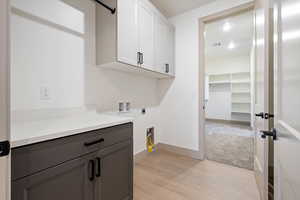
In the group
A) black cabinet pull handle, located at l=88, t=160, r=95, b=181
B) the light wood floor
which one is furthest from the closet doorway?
black cabinet pull handle, located at l=88, t=160, r=95, b=181

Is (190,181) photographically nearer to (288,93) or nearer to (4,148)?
(288,93)

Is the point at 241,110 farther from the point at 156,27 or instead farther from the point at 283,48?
the point at 283,48

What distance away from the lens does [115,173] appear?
3.67 feet

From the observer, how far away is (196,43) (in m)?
2.38

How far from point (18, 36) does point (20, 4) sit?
28 centimetres

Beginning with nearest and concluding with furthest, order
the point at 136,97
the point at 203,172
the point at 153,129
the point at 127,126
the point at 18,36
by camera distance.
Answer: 1. the point at 18,36
2. the point at 127,126
3. the point at 203,172
4. the point at 136,97
5. the point at 153,129

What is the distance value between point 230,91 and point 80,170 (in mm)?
6144

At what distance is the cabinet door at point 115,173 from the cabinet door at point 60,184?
8 cm

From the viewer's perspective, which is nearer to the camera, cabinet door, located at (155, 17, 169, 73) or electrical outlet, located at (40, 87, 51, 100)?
electrical outlet, located at (40, 87, 51, 100)

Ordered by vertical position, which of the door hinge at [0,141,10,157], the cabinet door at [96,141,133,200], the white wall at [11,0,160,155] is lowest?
the cabinet door at [96,141,133,200]

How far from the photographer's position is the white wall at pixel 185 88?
7.85 feet

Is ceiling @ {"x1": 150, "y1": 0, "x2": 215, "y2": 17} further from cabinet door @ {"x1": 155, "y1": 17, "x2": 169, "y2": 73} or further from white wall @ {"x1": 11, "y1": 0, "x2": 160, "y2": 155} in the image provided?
white wall @ {"x1": 11, "y1": 0, "x2": 160, "y2": 155}

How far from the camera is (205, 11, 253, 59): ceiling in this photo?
286 centimetres

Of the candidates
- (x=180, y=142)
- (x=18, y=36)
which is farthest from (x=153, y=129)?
(x=18, y=36)
